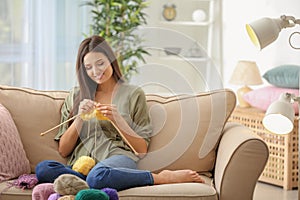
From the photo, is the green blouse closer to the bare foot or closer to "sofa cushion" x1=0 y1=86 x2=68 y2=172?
"sofa cushion" x1=0 y1=86 x2=68 y2=172

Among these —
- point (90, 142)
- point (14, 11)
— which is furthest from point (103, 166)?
point (14, 11)

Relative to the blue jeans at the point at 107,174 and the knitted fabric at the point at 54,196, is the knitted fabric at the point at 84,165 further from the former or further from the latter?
the knitted fabric at the point at 54,196

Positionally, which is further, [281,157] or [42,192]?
[281,157]

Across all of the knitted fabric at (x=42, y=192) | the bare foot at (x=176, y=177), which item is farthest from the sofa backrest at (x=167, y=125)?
the knitted fabric at (x=42, y=192)

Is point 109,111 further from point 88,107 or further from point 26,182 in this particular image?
point 26,182

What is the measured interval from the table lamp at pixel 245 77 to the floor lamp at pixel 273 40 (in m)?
2.44

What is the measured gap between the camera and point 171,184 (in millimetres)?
2604

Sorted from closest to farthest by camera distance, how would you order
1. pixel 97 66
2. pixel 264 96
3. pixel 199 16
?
1. pixel 97 66
2. pixel 264 96
3. pixel 199 16

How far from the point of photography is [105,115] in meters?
2.75

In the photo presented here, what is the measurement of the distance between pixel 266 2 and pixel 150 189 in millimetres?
2557

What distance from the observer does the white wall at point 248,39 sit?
4374mm

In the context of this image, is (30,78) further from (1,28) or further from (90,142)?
(90,142)

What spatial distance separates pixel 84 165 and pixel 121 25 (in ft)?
7.59

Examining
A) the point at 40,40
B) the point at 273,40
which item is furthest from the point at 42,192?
the point at 40,40
